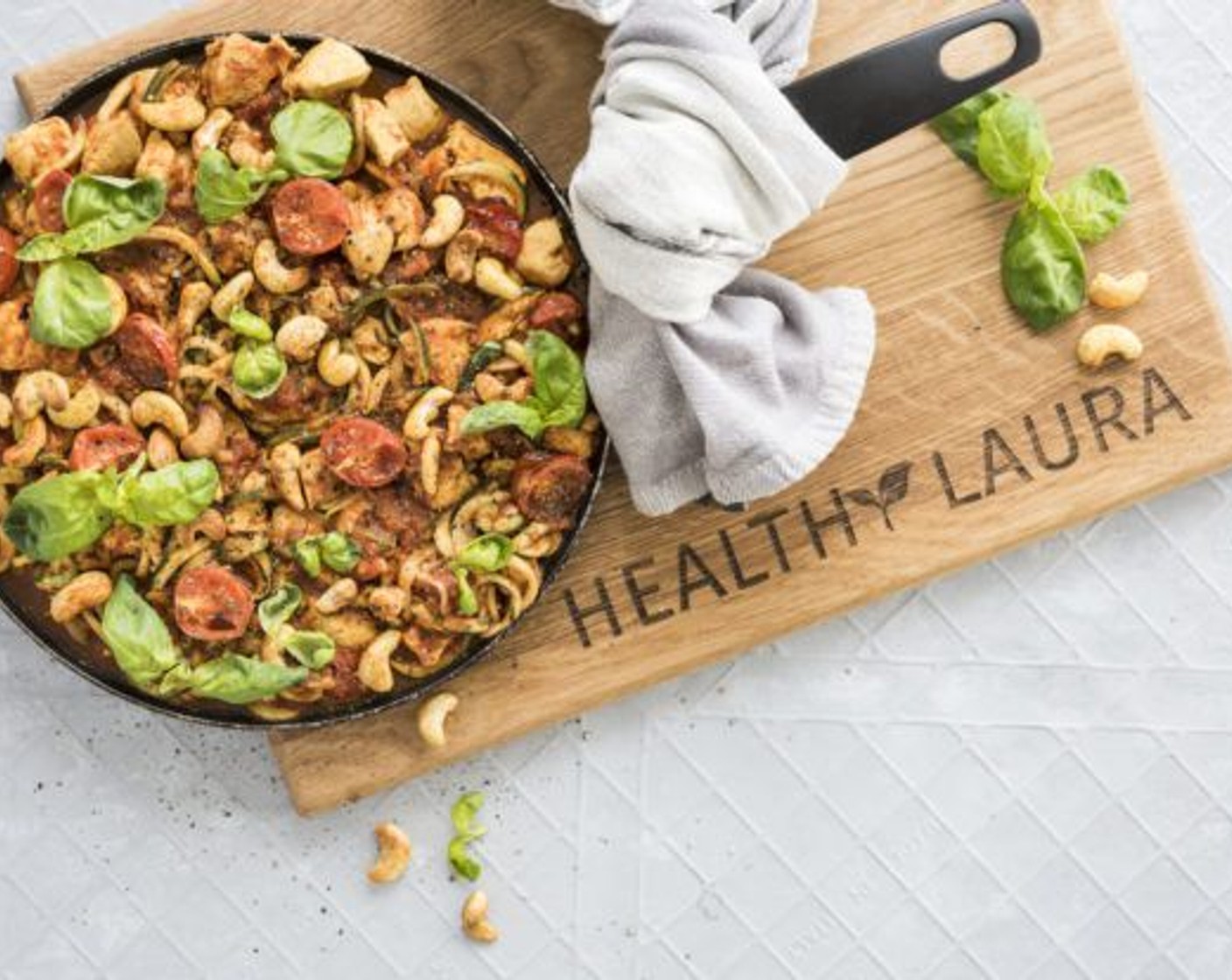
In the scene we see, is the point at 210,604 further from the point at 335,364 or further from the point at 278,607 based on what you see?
the point at 335,364

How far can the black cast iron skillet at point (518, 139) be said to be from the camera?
5.29 ft

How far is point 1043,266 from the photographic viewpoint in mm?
1771

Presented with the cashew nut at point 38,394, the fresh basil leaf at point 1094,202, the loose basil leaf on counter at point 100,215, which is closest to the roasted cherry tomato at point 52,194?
the loose basil leaf on counter at point 100,215

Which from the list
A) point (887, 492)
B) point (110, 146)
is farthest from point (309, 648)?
point (887, 492)

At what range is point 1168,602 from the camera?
6.37 feet

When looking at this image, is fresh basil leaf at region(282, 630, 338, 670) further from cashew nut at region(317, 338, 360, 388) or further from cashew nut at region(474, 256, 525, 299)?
cashew nut at region(474, 256, 525, 299)

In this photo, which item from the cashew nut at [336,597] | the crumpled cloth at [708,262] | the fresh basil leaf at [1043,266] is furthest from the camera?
the fresh basil leaf at [1043,266]

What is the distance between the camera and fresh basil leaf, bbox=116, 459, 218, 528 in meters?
1.59

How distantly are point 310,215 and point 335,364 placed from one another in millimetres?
135

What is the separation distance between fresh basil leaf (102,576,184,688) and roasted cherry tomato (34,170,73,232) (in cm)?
33

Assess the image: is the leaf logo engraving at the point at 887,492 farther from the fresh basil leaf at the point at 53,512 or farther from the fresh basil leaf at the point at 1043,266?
the fresh basil leaf at the point at 53,512

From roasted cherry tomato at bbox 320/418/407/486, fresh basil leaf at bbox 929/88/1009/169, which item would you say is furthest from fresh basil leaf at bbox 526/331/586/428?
fresh basil leaf at bbox 929/88/1009/169

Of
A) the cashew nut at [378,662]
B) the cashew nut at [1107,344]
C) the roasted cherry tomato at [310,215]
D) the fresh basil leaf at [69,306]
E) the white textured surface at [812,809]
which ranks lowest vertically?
the white textured surface at [812,809]

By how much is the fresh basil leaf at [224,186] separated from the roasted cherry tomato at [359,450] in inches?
8.4
